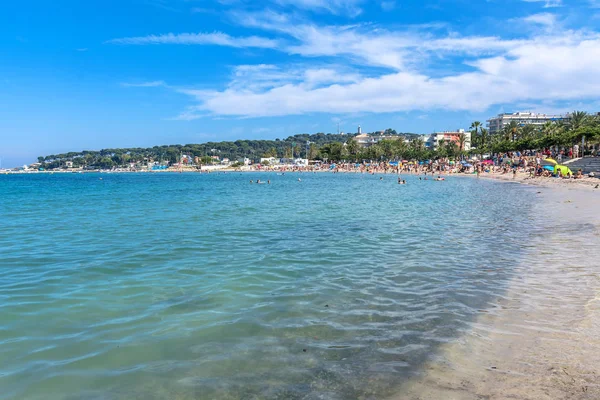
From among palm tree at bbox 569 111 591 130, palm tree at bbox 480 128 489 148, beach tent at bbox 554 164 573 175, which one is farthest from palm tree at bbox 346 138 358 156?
beach tent at bbox 554 164 573 175

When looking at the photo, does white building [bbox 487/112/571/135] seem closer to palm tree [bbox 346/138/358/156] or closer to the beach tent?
palm tree [bbox 346/138/358/156]

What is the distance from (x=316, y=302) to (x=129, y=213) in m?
19.1

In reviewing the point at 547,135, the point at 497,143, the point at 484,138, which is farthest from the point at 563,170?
the point at 484,138

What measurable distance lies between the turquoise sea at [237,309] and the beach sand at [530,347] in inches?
10.9

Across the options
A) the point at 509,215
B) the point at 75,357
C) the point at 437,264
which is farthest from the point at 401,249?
the point at 509,215

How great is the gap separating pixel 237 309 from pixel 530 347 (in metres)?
4.39

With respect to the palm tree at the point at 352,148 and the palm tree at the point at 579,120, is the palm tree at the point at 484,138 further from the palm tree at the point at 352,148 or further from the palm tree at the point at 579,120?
the palm tree at the point at 352,148

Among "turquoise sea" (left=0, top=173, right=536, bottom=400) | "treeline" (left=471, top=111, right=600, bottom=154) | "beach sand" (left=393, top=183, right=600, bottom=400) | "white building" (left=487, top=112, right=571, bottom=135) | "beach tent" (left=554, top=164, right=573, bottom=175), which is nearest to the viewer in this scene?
"beach sand" (left=393, top=183, right=600, bottom=400)

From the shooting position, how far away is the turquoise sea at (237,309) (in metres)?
4.88

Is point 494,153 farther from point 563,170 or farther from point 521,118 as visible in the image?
point 521,118

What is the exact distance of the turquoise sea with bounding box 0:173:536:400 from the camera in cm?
488

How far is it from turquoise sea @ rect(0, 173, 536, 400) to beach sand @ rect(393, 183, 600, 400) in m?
0.28

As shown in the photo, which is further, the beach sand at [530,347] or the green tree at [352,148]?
the green tree at [352,148]

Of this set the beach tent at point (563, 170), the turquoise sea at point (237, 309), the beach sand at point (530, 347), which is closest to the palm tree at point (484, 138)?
the beach tent at point (563, 170)
